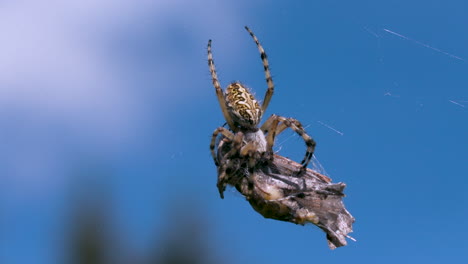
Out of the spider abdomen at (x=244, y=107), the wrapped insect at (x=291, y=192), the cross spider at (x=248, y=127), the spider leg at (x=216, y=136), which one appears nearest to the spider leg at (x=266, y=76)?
the cross spider at (x=248, y=127)

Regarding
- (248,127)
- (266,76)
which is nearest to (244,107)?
(248,127)

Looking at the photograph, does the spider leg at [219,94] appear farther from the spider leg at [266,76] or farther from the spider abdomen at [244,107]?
the spider leg at [266,76]

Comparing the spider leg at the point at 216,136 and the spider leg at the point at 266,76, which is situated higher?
the spider leg at the point at 266,76

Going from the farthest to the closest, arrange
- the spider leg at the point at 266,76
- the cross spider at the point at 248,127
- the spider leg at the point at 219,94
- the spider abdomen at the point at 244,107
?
the spider leg at the point at 266,76, the spider leg at the point at 219,94, the spider abdomen at the point at 244,107, the cross spider at the point at 248,127

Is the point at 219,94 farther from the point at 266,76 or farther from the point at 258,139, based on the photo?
the point at 258,139

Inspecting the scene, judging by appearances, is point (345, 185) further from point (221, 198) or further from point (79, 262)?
point (79, 262)

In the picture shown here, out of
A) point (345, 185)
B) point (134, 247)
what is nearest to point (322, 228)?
point (345, 185)

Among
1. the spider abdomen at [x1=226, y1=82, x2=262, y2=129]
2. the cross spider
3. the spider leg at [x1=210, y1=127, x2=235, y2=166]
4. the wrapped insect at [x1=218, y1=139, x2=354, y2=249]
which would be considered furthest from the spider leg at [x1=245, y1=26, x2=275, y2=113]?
the wrapped insect at [x1=218, y1=139, x2=354, y2=249]

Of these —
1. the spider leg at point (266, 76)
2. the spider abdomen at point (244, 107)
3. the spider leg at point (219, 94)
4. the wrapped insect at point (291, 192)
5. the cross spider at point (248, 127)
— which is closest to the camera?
the wrapped insect at point (291, 192)
